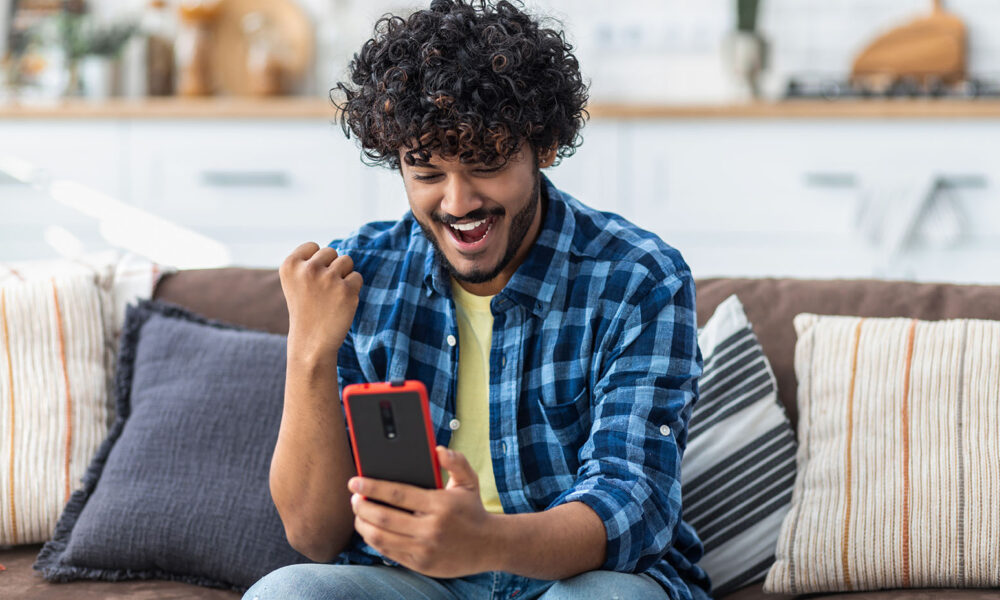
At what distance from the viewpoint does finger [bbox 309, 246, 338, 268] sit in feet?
3.98

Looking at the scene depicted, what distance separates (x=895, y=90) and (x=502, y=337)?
220cm

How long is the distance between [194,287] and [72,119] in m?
1.74

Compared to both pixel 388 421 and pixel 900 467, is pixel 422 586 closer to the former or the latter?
pixel 388 421

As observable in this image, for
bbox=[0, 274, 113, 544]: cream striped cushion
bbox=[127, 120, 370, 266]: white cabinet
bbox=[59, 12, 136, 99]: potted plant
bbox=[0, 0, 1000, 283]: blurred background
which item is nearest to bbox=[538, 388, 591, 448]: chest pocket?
bbox=[0, 274, 113, 544]: cream striped cushion

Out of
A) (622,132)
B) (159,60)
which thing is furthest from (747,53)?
(159,60)

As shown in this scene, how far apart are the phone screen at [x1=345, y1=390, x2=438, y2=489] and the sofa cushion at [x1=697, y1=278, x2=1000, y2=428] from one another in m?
0.80

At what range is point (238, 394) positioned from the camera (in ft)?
5.29

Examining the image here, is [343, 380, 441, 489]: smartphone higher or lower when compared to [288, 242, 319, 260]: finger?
lower

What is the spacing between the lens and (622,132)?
3.09 metres

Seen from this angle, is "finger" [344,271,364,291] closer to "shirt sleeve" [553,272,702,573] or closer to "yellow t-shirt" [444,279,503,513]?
"yellow t-shirt" [444,279,503,513]

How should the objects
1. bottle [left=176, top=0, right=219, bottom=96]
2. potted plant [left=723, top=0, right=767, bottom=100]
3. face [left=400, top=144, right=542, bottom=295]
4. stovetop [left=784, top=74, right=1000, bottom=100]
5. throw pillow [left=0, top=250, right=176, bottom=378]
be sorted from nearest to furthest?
face [left=400, top=144, right=542, bottom=295]
throw pillow [left=0, top=250, right=176, bottom=378]
stovetop [left=784, top=74, right=1000, bottom=100]
potted plant [left=723, top=0, right=767, bottom=100]
bottle [left=176, top=0, right=219, bottom=96]

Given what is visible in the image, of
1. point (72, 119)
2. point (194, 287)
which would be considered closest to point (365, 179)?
point (72, 119)

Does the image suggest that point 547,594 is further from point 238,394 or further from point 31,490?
point 31,490

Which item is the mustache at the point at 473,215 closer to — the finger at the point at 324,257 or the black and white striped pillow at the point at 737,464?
the finger at the point at 324,257
